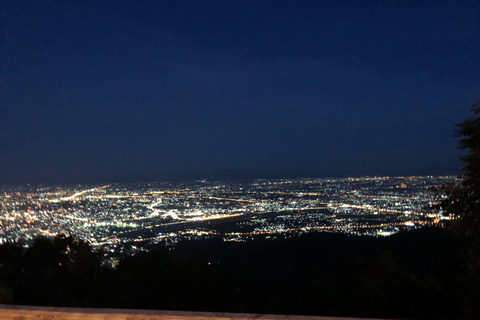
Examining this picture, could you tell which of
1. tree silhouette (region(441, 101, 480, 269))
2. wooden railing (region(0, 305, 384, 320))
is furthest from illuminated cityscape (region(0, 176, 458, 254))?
wooden railing (region(0, 305, 384, 320))

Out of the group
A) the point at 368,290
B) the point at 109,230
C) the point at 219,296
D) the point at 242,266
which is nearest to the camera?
the point at 368,290

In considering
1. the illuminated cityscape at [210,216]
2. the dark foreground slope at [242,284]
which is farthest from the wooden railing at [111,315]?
the illuminated cityscape at [210,216]

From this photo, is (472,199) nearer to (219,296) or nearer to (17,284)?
(219,296)

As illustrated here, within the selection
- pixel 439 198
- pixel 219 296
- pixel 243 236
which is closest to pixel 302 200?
pixel 243 236

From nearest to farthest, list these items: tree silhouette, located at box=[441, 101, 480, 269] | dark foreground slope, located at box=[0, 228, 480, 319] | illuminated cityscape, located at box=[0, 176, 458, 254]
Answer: tree silhouette, located at box=[441, 101, 480, 269], dark foreground slope, located at box=[0, 228, 480, 319], illuminated cityscape, located at box=[0, 176, 458, 254]

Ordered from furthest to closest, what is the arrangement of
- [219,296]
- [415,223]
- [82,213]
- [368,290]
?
[82,213]
[415,223]
[219,296]
[368,290]

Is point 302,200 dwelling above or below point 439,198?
below

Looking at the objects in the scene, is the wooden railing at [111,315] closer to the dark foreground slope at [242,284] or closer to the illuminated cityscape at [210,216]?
the dark foreground slope at [242,284]

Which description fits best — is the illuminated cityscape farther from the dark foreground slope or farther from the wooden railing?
the wooden railing
